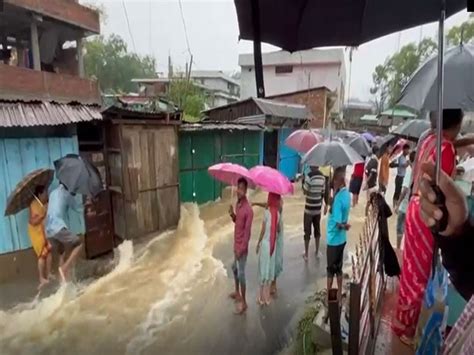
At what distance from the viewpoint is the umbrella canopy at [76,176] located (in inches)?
216

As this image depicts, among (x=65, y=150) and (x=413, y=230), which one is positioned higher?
(x=65, y=150)

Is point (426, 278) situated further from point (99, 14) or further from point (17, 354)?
point (99, 14)

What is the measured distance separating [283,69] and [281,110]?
582 inches

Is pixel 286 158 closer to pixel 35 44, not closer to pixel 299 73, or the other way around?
pixel 35 44

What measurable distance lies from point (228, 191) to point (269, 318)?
22.7 feet

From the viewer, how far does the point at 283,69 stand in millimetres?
28375

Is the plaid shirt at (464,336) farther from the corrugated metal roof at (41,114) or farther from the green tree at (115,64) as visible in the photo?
the green tree at (115,64)

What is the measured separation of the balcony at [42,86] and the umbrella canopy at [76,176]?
1.34 meters

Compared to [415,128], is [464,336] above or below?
below

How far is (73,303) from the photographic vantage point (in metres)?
5.65

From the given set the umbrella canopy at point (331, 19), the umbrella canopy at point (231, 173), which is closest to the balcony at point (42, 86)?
the umbrella canopy at point (231, 173)

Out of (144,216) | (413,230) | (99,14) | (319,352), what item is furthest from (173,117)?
(413,230)

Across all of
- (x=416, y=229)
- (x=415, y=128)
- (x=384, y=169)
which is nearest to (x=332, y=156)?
(x=415, y=128)

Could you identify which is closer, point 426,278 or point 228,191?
point 426,278
